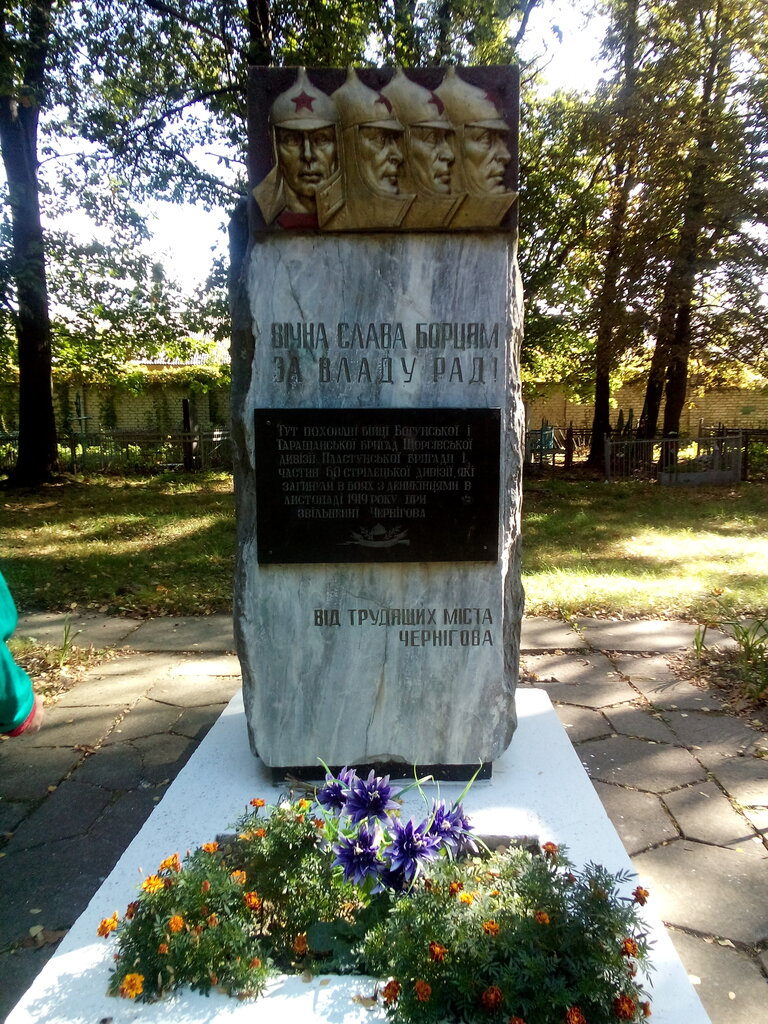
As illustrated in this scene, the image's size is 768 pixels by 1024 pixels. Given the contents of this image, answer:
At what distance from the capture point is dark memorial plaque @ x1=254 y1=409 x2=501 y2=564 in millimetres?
2678

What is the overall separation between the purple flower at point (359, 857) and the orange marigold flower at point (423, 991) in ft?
1.11

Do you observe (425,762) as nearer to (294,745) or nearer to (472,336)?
(294,745)

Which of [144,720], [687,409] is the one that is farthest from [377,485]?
[687,409]

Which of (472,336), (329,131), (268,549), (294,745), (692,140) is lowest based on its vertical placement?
(294,745)

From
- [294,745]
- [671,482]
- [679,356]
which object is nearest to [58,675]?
[294,745]

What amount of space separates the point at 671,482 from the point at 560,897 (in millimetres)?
13646

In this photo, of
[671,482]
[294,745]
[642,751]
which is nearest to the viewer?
[294,745]

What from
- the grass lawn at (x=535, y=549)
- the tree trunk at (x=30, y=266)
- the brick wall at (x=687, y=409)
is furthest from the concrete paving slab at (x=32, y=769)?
the brick wall at (x=687, y=409)

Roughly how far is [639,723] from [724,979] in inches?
66.3

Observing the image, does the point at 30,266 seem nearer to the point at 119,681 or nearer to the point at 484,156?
the point at 119,681

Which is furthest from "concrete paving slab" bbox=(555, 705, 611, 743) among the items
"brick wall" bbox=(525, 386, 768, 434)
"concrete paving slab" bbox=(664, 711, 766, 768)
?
"brick wall" bbox=(525, 386, 768, 434)

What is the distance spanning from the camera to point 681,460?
15.0 metres

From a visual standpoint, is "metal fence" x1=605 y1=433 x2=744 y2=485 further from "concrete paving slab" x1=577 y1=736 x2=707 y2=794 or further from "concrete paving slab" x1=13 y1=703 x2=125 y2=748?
"concrete paving slab" x1=13 y1=703 x2=125 y2=748

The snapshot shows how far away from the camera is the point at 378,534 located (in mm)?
2744
